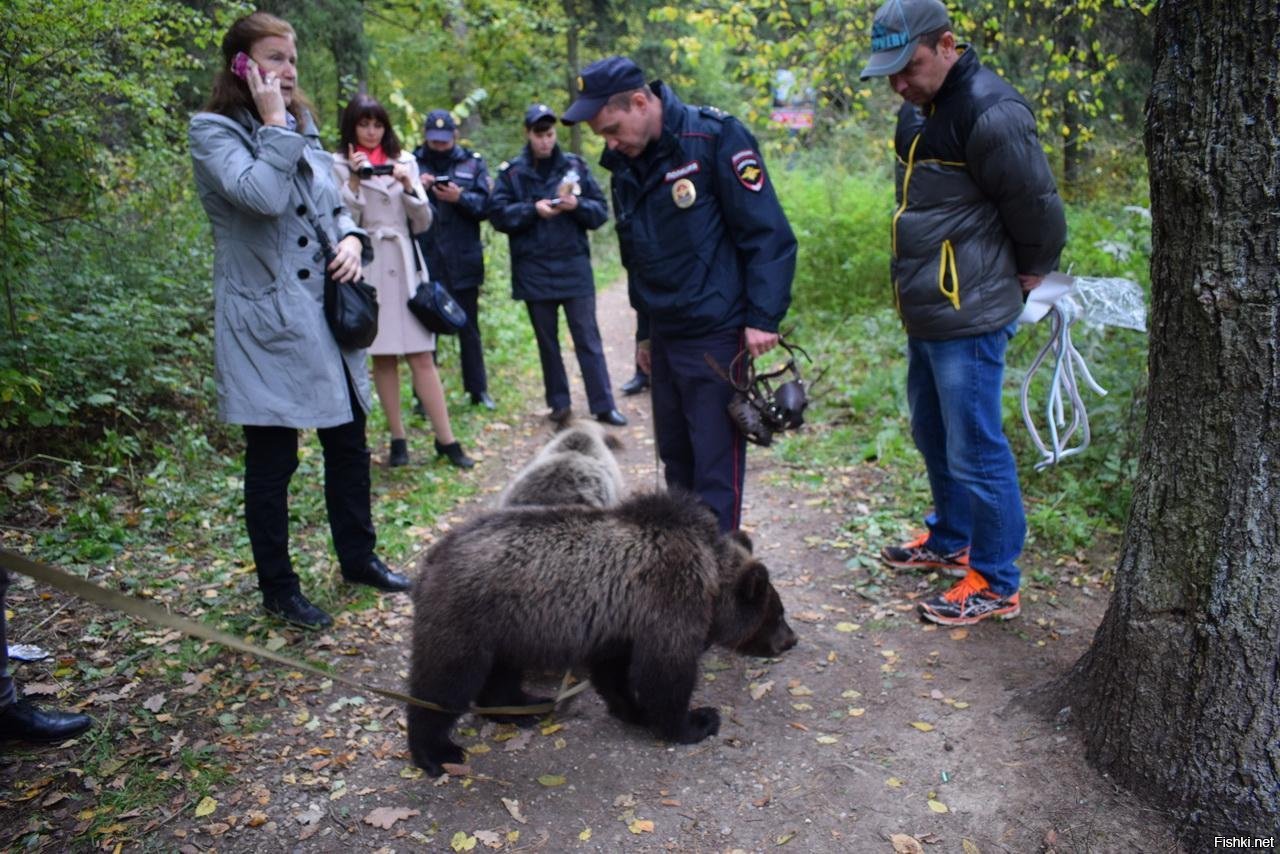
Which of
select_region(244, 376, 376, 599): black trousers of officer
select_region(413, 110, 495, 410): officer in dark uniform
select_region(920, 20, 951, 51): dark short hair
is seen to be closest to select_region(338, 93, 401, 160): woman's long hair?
select_region(413, 110, 495, 410): officer in dark uniform

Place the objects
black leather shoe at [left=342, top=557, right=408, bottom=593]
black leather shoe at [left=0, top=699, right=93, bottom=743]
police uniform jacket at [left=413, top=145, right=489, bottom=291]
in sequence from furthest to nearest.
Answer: police uniform jacket at [left=413, top=145, right=489, bottom=291] → black leather shoe at [left=342, top=557, right=408, bottom=593] → black leather shoe at [left=0, top=699, right=93, bottom=743]

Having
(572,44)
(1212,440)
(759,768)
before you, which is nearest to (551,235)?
(759,768)

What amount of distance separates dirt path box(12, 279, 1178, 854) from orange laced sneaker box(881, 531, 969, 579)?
1.52 ft

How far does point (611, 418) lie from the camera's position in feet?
28.5

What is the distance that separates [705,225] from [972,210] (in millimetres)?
1302

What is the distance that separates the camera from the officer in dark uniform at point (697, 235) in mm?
4250

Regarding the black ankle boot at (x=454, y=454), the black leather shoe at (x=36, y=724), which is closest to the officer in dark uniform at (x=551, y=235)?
the black ankle boot at (x=454, y=454)

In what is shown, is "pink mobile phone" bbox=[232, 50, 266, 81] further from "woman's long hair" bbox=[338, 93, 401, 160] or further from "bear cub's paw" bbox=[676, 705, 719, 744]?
"bear cub's paw" bbox=[676, 705, 719, 744]

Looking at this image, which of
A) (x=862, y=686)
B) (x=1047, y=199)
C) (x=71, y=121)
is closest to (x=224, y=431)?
(x=71, y=121)

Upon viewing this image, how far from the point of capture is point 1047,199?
396 cm

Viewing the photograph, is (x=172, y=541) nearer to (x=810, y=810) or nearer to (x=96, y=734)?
(x=96, y=734)

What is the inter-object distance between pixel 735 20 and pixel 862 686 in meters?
8.36

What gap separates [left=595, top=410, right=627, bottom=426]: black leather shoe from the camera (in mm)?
8656

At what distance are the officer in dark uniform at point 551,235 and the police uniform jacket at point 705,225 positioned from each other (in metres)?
3.77
